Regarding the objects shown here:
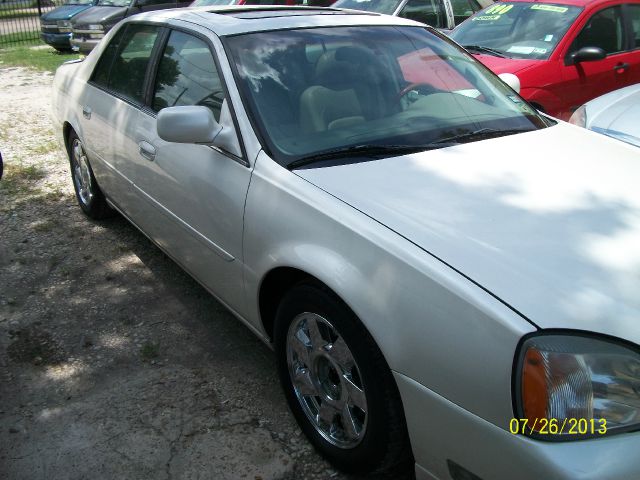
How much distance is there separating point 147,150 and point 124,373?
3.78ft

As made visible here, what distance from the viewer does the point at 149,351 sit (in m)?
Result: 3.40

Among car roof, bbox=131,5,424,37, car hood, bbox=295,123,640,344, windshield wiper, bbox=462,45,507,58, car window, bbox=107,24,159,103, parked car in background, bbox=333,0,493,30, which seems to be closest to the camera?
car hood, bbox=295,123,640,344

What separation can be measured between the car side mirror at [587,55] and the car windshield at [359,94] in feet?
8.72

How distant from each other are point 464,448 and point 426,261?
1.79 ft

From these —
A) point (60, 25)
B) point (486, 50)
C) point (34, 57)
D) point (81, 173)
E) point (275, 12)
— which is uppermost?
point (275, 12)

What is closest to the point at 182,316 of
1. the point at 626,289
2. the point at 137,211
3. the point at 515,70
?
the point at 137,211

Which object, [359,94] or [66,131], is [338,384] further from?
[66,131]

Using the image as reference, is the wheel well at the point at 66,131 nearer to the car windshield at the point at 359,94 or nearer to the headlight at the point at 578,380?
the car windshield at the point at 359,94

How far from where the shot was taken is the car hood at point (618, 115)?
4219 mm

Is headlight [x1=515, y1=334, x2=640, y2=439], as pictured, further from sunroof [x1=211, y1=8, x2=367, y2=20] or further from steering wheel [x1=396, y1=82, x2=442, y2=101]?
sunroof [x1=211, y1=8, x2=367, y2=20]

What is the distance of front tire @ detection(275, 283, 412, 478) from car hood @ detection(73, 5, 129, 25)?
11.5 metres

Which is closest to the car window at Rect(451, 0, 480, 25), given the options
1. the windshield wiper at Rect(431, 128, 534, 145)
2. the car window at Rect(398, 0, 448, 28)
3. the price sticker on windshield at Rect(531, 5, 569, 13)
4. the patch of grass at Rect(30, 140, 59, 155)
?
the car window at Rect(398, 0, 448, 28)

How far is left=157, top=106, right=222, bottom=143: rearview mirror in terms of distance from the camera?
109 inches
